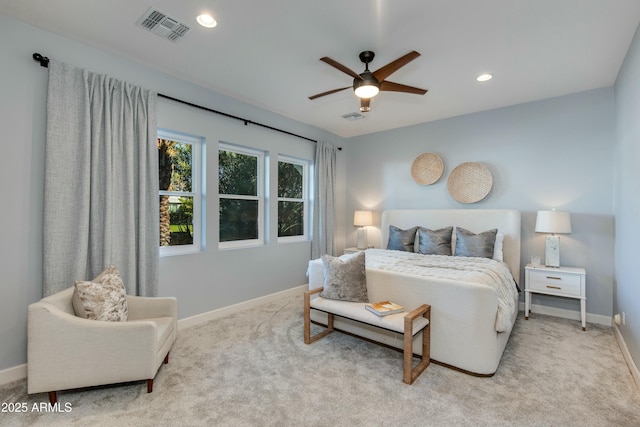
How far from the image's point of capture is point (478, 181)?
14.0 feet

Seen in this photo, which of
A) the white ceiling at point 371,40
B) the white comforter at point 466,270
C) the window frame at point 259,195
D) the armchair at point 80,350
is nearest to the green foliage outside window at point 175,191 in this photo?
the window frame at point 259,195

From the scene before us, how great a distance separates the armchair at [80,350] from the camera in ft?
6.20

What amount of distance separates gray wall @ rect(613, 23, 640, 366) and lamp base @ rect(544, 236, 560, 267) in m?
0.51

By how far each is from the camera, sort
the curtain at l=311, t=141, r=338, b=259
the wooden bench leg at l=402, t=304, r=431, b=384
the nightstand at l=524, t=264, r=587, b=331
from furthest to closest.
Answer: the curtain at l=311, t=141, r=338, b=259
the nightstand at l=524, t=264, r=587, b=331
the wooden bench leg at l=402, t=304, r=431, b=384

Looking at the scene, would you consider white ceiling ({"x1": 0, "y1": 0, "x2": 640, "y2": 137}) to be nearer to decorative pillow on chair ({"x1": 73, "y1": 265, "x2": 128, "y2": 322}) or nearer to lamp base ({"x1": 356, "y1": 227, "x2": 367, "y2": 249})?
decorative pillow on chair ({"x1": 73, "y1": 265, "x2": 128, "y2": 322})

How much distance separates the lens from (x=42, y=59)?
94.0 inches

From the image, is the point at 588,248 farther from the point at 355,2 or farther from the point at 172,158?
the point at 172,158

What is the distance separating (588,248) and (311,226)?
3611 millimetres

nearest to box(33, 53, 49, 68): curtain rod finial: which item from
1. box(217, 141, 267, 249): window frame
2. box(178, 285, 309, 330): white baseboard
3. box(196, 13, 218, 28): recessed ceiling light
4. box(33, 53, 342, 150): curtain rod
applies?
box(33, 53, 342, 150): curtain rod

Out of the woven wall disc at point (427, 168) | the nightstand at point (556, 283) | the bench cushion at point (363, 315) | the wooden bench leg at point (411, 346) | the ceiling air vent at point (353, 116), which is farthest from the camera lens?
the woven wall disc at point (427, 168)

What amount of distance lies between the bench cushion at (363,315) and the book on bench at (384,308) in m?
0.03

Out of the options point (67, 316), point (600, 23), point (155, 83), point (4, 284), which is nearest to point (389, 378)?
point (67, 316)

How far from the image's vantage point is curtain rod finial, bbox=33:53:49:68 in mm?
2367

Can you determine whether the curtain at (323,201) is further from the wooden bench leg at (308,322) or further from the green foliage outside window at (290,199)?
the wooden bench leg at (308,322)
